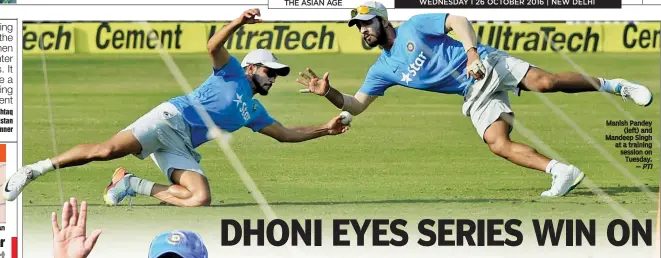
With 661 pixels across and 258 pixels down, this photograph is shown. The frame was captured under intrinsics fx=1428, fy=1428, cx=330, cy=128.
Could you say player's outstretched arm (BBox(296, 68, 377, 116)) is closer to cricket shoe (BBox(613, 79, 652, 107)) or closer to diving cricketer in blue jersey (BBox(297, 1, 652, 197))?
Answer: diving cricketer in blue jersey (BBox(297, 1, 652, 197))

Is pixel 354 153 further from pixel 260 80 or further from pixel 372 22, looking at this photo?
pixel 372 22

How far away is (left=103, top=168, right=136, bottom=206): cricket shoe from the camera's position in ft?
29.7

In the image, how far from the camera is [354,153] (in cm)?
910

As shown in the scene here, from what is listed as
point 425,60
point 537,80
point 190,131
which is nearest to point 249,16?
point 190,131

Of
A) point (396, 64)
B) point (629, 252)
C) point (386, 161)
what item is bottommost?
point (629, 252)

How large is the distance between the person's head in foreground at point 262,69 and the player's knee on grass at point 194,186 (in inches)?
25.8

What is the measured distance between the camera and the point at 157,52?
9047mm

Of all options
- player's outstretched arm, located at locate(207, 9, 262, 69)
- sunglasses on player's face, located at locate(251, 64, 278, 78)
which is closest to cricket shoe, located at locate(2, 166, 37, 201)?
player's outstretched arm, located at locate(207, 9, 262, 69)

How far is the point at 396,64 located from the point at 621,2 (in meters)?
1.44

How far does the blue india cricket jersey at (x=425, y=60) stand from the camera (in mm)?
8766

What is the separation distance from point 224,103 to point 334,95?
68cm

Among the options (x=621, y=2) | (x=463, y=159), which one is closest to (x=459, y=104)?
(x=463, y=159)

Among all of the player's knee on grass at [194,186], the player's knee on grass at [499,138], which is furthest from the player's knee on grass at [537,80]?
the player's knee on grass at [194,186]

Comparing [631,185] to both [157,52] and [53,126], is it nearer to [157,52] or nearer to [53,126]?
[157,52]
